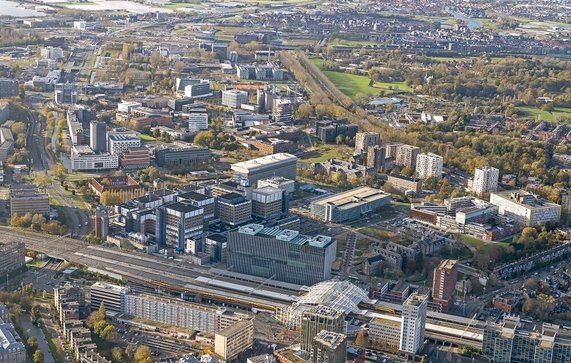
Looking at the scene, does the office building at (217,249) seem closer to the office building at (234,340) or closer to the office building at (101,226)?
the office building at (101,226)

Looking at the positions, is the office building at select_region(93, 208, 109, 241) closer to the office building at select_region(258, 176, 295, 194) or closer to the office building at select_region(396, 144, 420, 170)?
the office building at select_region(258, 176, 295, 194)

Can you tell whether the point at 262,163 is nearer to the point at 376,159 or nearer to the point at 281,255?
the point at 376,159

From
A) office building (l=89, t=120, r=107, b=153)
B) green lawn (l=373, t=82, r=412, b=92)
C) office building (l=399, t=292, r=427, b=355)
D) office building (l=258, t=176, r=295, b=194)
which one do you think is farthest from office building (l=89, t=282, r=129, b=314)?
green lawn (l=373, t=82, r=412, b=92)

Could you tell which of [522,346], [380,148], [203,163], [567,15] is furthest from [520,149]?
[567,15]

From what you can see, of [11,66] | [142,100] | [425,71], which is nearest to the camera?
[142,100]

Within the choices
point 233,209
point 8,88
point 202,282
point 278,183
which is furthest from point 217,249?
point 8,88

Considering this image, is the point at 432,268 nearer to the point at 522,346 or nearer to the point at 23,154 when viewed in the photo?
the point at 522,346

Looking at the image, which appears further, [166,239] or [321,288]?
[166,239]
